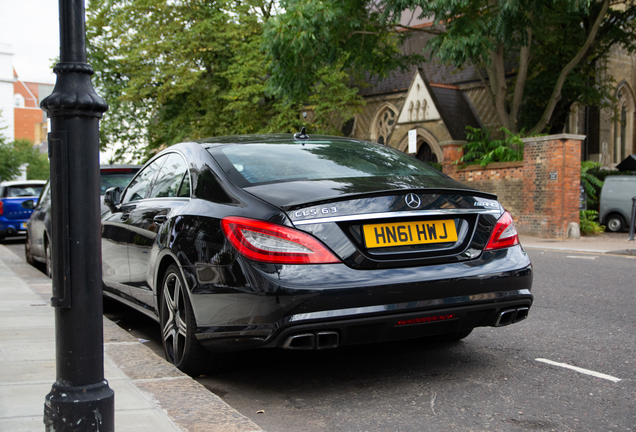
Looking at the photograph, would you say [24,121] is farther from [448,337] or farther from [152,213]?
[448,337]

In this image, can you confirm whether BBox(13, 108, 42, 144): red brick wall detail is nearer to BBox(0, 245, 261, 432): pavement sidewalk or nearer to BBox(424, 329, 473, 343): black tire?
BBox(0, 245, 261, 432): pavement sidewalk

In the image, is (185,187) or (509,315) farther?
(185,187)

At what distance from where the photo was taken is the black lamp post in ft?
8.28

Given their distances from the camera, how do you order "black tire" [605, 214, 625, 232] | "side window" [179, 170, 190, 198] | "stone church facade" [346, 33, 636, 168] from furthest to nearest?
"stone church facade" [346, 33, 636, 168], "black tire" [605, 214, 625, 232], "side window" [179, 170, 190, 198]

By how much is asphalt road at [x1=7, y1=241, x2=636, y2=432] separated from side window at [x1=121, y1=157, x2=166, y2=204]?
1201mm

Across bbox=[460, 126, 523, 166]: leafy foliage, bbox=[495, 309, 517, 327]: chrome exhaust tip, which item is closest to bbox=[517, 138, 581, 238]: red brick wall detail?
bbox=[460, 126, 523, 166]: leafy foliage

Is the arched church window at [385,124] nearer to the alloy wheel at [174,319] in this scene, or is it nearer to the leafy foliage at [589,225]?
the leafy foliage at [589,225]

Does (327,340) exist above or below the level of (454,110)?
below

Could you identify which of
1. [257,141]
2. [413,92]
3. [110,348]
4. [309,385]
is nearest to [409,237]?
[309,385]

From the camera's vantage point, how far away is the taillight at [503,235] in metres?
3.90

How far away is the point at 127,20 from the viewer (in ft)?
101

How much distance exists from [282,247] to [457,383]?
1401 millimetres

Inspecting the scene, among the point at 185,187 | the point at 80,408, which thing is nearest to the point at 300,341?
the point at 80,408

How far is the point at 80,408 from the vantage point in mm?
2523
